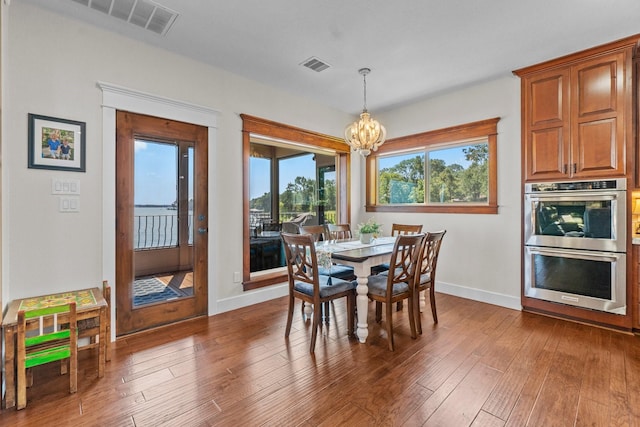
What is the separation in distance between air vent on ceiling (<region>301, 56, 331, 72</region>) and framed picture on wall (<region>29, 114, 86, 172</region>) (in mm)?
2228

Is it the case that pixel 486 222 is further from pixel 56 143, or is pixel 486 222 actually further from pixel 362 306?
pixel 56 143

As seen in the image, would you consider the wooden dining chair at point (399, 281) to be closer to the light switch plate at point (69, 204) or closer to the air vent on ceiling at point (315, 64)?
the air vent on ceiling at point (315, 64)

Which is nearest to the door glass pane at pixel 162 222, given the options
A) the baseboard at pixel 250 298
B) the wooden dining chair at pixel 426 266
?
the baseboard at pixel 250 298

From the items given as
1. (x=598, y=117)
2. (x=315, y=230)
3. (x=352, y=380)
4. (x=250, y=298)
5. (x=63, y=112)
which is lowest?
(x=352, y=380)

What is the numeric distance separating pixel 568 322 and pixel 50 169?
5.13m

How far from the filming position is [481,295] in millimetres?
3869

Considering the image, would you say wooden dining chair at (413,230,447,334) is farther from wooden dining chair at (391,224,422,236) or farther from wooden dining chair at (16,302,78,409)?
wooden dining chair at (16,302,78,409)

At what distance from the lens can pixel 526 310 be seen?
347 cm

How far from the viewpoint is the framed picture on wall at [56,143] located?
7.77ft

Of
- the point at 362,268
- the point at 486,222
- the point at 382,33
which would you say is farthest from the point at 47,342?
the point at 486,222

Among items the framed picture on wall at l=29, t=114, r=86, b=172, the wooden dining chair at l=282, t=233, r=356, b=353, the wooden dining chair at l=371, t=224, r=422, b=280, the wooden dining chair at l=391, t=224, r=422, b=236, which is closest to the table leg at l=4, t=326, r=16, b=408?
the framed picture on wall at l=29, t=114, r=86, b=172

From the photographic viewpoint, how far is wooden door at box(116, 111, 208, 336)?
2.80 meters

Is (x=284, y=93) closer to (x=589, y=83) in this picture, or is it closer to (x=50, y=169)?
(x=50, y=169)

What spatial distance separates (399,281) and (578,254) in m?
2.04
